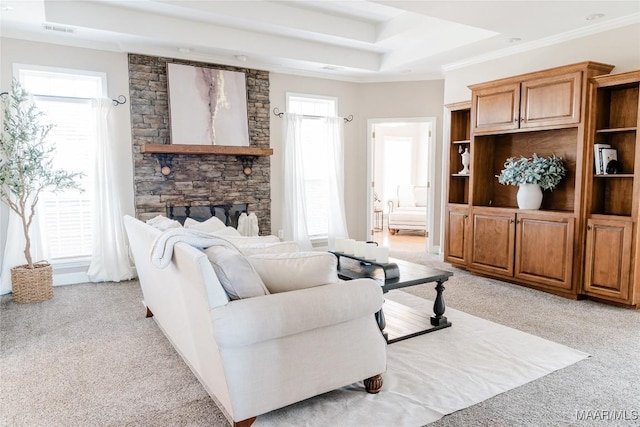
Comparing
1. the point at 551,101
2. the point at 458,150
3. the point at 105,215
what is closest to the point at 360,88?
the point at 458,150

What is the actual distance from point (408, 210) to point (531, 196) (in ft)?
14.8

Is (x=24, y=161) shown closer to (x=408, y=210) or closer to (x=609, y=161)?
(x=609, y=161)

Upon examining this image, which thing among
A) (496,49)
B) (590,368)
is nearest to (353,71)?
(496,49)

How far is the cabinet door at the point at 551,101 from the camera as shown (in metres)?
4.19

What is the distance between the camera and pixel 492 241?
5.05 metres

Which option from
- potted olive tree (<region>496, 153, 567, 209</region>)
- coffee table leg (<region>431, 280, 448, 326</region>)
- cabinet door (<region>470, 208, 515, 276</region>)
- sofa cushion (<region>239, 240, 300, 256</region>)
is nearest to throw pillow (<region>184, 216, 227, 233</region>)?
sofa cushion (<region>239, 240, 300, 256</region>)

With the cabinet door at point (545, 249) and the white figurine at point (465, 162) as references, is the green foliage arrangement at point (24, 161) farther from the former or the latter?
the cabinet door at point (545, 249)

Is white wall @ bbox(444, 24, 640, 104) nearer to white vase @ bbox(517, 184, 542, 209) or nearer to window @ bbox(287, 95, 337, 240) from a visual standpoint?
white vase @ bbox(517, 184, 542, 209)

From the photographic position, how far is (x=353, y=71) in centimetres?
652

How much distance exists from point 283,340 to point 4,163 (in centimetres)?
411

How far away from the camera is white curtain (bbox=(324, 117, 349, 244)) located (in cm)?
679

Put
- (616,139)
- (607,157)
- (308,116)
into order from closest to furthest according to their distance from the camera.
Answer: (607,157), (616,139), (308,116)

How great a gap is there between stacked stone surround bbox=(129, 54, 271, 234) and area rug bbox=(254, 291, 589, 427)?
3.55m

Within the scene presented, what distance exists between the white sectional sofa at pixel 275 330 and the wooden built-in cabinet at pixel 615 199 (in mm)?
2857
